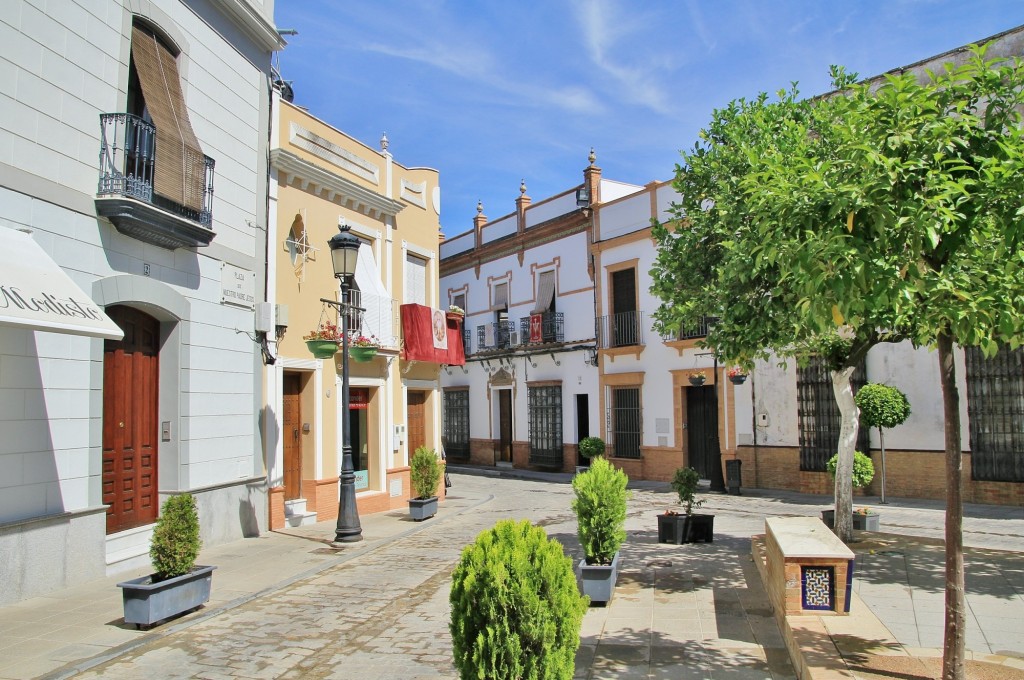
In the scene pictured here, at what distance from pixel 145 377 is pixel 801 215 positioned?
8770mm

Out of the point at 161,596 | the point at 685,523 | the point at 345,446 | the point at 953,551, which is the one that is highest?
the point at 345,446

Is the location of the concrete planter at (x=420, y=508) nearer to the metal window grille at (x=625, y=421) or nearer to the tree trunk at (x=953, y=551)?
the metal window grille at (x=625, y=421)

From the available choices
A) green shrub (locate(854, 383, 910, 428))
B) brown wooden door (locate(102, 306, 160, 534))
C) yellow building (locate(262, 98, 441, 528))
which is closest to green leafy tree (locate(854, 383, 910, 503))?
green shrub (locate(854, 383, 910, 428))

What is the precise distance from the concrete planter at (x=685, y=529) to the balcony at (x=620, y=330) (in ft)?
36.2

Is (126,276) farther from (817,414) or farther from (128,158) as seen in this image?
(817,414)

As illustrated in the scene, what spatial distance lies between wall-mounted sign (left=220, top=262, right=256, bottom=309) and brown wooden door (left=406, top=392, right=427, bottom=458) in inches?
224

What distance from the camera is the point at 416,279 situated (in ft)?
55.1

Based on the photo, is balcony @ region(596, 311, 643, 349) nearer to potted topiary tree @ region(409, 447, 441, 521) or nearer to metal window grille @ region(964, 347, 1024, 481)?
metal window grille @ region(964, 347, 1024, 481)

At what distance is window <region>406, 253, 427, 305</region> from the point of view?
53.8ft

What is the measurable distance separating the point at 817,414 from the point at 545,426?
10099 mm

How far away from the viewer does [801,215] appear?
4.41 m

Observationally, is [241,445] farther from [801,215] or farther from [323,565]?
[801,215]

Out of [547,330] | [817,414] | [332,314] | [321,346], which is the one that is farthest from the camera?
[547,330]

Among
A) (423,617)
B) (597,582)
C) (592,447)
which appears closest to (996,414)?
(592,447)
